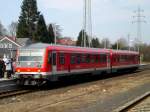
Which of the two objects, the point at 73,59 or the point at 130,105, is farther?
the point at 73,59

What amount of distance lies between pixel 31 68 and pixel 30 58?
0.81 metres

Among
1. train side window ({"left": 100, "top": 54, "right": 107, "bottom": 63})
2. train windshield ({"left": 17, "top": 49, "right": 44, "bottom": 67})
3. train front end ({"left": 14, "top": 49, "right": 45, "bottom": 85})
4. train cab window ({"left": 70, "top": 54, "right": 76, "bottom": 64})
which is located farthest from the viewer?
train side window ({"left": 100, "top": 54, "right": 107, "bottom": 63})

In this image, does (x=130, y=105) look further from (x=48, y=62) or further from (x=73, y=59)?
(x=73, y=59)

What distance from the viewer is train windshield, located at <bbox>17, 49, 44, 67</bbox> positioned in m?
27.0

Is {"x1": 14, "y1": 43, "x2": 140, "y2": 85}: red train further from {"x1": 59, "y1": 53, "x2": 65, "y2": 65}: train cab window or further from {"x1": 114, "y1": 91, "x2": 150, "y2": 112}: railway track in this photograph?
{"x1": 114, "y1": 91, "x2": 150, "y2": 112}: railway track

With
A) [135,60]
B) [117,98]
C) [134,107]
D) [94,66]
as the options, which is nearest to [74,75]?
[94,66]

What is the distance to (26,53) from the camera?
27828 millimetres

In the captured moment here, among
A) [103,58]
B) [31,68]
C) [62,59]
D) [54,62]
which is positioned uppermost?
[62,59]

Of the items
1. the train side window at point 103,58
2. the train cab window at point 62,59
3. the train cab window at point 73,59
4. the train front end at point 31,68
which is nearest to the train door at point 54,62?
the train cab window at point 62,59

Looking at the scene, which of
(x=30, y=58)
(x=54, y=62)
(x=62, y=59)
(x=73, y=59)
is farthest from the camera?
(x=73, y=59)

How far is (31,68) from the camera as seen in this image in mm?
26922

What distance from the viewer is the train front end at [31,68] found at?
26.6 metres

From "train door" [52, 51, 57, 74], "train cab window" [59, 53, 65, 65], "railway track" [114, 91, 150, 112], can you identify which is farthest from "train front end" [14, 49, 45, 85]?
"railway track" [114, 91, 150, 112]

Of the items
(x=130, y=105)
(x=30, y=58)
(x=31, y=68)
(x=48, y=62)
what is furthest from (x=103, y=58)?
(x=130, y=105)
